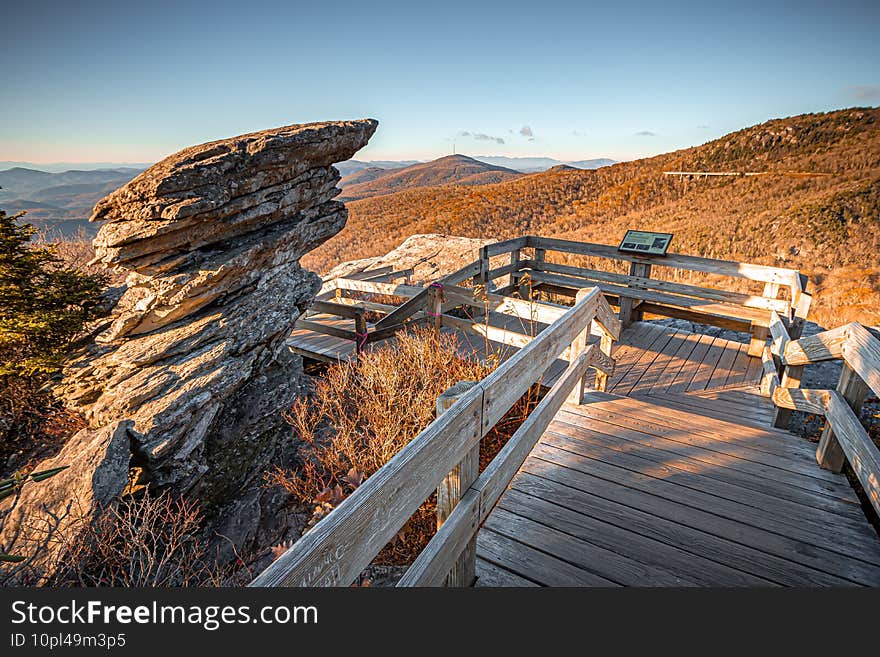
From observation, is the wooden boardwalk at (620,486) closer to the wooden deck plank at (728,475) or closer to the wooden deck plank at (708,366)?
the wooden deck plank at (728,475)

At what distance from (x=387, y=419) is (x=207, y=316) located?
389 cm

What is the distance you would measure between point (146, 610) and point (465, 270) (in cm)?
642

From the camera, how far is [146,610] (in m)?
1.08

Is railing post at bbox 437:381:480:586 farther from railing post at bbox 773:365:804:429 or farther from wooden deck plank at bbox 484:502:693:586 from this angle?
railing post at bbox 773:365:804:429

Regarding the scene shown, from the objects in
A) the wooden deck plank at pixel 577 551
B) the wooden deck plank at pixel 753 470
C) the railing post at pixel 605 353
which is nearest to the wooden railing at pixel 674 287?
the railing post at pixel 605 353

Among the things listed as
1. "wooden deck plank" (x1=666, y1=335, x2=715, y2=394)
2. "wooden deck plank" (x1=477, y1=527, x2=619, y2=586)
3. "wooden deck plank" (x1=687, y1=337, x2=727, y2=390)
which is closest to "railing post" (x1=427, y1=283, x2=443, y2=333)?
"wooden deck plank" (x1=666, y1=335, x2=715, y2=394)

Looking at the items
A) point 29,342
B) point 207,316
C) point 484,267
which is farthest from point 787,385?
point 29,342

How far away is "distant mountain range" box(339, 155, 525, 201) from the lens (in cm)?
9931

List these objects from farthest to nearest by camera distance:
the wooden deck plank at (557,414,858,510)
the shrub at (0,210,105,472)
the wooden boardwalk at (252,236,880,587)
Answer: the shrub at (0,210,105,472)
the wooden deck plank at (557,414,858,510)
the wooden boardwalk at (252,236,880,587)

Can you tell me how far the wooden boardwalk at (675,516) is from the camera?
2363 mm

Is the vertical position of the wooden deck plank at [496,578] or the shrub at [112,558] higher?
the wooden deck plank at [496,578]

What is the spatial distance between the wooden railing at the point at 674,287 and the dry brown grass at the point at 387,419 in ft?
7.89

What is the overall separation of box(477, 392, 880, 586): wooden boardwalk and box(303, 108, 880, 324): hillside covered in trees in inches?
354

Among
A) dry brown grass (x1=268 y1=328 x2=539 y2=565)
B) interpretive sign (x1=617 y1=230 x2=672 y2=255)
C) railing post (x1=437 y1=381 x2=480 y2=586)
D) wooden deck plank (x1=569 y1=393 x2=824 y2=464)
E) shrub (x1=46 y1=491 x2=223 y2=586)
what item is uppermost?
interpretive sign (x1=617 y1=230 x2=672 y2=255)
